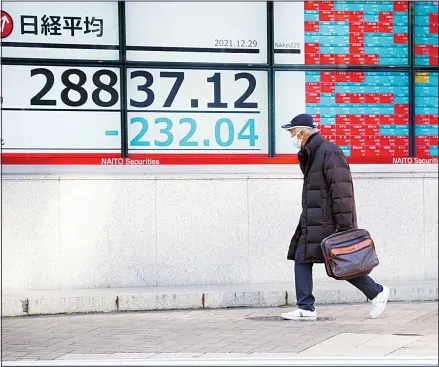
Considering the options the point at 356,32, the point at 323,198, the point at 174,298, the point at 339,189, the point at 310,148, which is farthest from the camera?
the point at 356,32

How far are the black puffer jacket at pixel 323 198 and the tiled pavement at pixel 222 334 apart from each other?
669 millimetres

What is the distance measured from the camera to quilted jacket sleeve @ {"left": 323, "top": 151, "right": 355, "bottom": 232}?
9031 millimetres

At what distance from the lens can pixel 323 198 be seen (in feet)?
30.1

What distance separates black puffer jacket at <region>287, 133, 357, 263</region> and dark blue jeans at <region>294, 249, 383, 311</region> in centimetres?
9

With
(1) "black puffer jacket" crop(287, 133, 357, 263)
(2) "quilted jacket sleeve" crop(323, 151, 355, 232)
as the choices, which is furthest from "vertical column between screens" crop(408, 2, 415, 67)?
(2) "quilted jacket sleeve" crop(323, 151, 355, 232)

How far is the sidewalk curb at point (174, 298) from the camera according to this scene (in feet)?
33.2

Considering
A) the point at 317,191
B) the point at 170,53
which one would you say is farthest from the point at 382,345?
the point at 170,53

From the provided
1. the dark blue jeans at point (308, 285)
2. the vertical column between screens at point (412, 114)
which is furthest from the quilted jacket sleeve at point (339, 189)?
the vertical column between screens at point (412, 114)

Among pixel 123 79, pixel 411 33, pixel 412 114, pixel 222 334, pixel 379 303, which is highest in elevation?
pixel 411 33

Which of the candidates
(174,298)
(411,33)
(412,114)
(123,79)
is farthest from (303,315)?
(411,33)

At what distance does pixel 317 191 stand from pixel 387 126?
3.04 m

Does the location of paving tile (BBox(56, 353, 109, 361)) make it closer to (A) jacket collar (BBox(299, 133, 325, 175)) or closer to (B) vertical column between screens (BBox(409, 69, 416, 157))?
(A) jacket collar (BBox(299, 133, 325, 175))

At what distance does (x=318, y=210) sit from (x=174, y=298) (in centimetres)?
194

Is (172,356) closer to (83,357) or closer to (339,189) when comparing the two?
(83,357)
